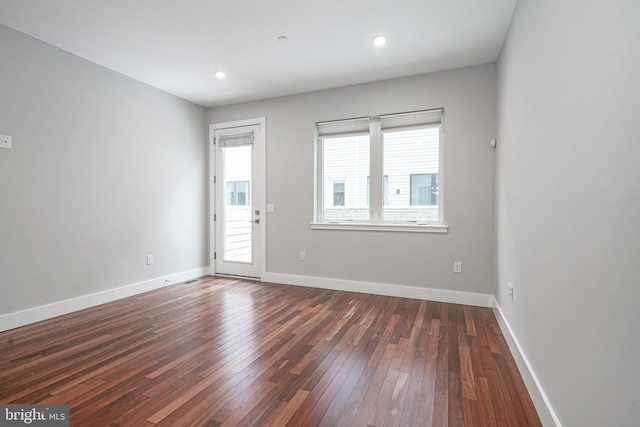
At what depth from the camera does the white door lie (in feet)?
15.4

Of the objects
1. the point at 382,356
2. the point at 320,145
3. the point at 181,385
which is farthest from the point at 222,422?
the point at 320,145

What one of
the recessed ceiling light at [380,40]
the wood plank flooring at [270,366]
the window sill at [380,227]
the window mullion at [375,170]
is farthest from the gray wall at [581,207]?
the window mullion at [375,170]

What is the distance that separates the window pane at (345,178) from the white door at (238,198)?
1027 millimetres

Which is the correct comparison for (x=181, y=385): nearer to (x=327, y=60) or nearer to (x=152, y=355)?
(x=152, y=355)

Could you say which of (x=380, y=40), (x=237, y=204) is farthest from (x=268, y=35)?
(x=237, y=204)

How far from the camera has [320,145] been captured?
14.3ft

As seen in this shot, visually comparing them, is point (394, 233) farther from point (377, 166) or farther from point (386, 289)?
point (377, 166)

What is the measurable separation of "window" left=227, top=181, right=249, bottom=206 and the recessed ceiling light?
2761 millimetres

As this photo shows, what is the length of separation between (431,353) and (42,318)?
3.68 metres

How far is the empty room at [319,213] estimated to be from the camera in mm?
1271

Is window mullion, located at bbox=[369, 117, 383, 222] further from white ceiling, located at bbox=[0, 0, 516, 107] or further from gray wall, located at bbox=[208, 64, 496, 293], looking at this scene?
white ceiling, located at bbox=[0, 0, 516, 107]

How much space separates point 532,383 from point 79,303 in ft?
13.7

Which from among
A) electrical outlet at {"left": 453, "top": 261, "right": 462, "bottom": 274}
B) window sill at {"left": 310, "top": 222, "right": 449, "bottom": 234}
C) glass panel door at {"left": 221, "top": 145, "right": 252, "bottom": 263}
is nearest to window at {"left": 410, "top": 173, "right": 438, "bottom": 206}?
window sill at {"left": 310, "top": 222, "right": 449, "bottom": 234}

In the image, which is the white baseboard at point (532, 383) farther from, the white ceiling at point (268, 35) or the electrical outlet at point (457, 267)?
the white ceiling at point (268, 35)
